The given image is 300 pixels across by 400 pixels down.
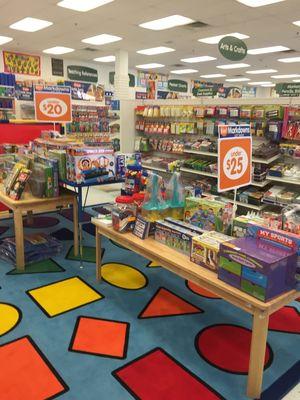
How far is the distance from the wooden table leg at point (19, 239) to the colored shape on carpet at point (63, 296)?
47 centimetres

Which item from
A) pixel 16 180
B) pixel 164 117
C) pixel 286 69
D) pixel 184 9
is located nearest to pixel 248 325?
pixel 16 180

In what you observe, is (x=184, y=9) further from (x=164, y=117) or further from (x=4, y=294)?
A: (x=4, y=294)

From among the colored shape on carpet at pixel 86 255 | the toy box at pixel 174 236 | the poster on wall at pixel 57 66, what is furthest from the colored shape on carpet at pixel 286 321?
the poster on wall at pixel 57 66

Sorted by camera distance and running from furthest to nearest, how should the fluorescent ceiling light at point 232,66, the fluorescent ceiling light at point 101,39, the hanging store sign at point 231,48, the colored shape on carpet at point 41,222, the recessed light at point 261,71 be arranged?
the recessed light at point 261,71, the fluorescent ceiling light at point 232,66, the fluorescent ceiling light at point 101,39, the hanging store sign at point 231,48, the colored shape on carpet at point 41,222

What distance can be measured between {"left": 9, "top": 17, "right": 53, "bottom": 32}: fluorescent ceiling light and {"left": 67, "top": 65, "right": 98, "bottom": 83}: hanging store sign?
413 centimetres

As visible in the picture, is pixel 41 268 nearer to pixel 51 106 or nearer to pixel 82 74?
pixel 51 106

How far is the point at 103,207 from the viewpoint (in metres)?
5.66

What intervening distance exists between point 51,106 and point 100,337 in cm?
346

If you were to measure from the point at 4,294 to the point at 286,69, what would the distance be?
45.9ft

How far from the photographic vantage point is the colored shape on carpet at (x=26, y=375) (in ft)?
6.35

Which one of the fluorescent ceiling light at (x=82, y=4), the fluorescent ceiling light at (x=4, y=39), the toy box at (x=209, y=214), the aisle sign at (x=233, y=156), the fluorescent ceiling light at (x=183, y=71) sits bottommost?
the toy box at (x=209, y=214)

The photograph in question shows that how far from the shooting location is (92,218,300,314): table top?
182cm

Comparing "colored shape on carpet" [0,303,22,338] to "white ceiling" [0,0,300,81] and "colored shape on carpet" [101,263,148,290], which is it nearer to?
"colored shape on carpet" [101,263,148,290]

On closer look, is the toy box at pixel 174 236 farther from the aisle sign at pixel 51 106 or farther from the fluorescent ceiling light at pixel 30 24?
the fluorescent ceiling light at pixel 30 24
